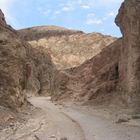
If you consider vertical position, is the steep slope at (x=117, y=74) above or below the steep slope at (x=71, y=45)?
below

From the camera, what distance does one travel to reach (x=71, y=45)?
118 m

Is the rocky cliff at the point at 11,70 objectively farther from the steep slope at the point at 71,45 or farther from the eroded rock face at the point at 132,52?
the steep slope at the point at 71,45

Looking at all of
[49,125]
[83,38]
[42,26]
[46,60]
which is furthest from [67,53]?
[49,125]

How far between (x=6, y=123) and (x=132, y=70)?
476 inches

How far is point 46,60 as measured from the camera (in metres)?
103

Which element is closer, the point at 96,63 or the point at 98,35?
the point at 96,63

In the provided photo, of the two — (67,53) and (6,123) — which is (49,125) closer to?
(6,123)

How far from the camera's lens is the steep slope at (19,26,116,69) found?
114m

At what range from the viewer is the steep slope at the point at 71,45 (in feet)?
373

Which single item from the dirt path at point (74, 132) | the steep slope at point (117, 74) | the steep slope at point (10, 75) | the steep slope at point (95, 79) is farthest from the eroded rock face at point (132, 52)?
the steep slope at point (10, 75)

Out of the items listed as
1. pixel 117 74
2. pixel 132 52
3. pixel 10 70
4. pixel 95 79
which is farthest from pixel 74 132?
pixel 95 79

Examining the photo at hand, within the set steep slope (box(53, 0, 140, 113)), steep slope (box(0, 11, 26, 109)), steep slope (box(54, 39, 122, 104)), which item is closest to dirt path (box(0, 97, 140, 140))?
steep slope (box(0, 11, 26, 109))

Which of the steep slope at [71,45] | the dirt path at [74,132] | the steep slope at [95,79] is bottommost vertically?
the dirt path at [74,132]

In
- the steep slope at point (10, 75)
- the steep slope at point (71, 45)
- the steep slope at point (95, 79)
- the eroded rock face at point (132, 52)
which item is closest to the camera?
the steep slope at point (10, 75)
